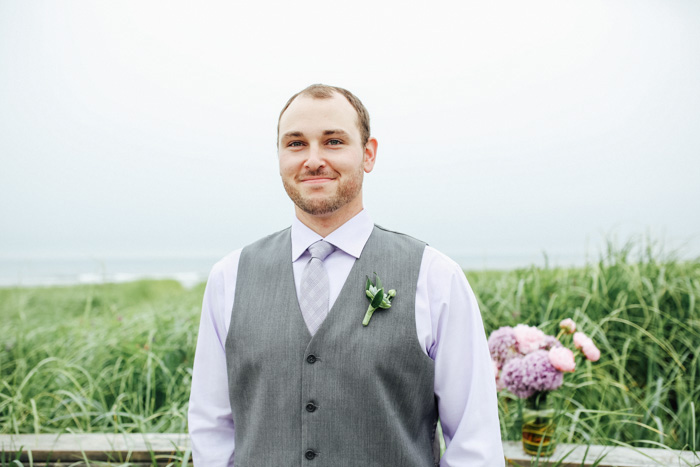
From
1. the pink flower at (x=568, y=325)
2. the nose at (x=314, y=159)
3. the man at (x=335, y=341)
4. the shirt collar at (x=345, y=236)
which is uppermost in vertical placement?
the nose at (x=314, y=159)

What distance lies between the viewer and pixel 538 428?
7.37ft

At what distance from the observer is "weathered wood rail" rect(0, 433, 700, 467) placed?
224 centimetres

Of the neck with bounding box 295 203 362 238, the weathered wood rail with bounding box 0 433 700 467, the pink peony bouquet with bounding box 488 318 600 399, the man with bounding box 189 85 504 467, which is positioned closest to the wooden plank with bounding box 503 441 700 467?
the weathered wood rail with bounding box 0 433 700 467

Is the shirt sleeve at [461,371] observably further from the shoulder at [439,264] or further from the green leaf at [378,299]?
the green leaf at [378,299]

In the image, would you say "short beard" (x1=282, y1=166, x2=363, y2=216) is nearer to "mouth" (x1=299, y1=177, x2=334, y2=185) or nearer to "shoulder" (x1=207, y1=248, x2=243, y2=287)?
"mouth" (x1=299, y1=177, x2=334, y2=185)

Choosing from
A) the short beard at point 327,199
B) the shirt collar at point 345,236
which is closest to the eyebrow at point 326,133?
the short beard at point 327,199

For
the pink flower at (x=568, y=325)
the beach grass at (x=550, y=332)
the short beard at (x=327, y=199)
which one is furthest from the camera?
the beach grass at (x=550, y=332)

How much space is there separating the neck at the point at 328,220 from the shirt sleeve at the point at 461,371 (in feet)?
0.95

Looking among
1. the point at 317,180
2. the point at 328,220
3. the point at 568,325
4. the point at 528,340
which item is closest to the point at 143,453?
the point at 328,220

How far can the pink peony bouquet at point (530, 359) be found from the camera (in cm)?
215

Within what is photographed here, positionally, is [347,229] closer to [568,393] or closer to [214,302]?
[214,302]

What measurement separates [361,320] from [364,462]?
1.23ft

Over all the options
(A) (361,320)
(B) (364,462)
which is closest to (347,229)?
(A) (361,320)

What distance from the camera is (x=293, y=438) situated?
1.31 m
